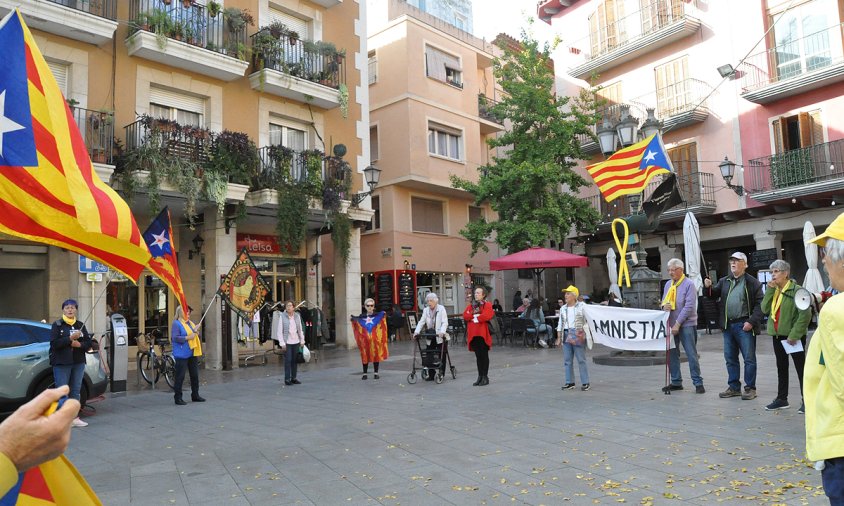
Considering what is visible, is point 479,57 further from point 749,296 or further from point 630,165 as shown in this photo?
point 749,296

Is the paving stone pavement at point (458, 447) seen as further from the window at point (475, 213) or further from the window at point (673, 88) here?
the window at point (475, 213)

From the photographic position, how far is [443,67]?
27703 millimetres

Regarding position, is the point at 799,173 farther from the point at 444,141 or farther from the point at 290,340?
the point at 290,340

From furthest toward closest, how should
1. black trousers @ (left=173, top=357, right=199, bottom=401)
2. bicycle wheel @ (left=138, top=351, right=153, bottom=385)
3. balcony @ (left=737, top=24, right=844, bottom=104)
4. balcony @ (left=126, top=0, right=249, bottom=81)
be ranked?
balcony @ (left=737, top=24, right=844, bottom=104), balcony @ (left=126, top=0, right=249, bottom=81), bicycle wheel @ (left=138, top=351, right=153, bottom=385), black trousers @ (left=173, top=357, right=199, bottom=401)

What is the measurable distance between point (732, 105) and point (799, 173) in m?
3.99

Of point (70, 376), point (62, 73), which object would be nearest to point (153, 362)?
point (70, 376)

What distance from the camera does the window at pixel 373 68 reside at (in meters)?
27.4

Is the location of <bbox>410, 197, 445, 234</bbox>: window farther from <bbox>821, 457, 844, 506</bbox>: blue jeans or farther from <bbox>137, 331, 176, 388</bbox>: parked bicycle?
<bbox>821, 457, 844, 506</bbox>: blue jeans

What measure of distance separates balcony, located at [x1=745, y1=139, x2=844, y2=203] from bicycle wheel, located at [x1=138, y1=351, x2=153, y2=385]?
789 inches

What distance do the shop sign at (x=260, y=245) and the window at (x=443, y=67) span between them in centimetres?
1057

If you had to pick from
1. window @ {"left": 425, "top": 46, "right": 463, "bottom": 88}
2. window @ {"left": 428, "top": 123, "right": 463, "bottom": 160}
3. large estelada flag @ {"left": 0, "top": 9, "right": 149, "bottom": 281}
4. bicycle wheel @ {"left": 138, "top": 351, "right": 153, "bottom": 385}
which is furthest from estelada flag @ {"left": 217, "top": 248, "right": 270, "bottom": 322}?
window @ {"left": 425, "top": 46, "right": 463, "bottom": 88}

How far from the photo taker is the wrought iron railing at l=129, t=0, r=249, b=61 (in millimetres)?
15945

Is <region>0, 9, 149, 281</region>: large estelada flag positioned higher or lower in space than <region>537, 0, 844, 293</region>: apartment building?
lower

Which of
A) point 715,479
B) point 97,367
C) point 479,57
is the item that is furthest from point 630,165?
point 479,57
